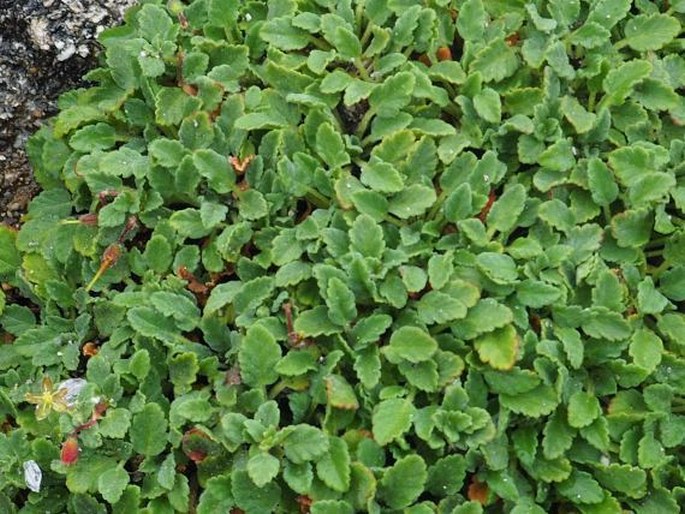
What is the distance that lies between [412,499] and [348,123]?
1.35m

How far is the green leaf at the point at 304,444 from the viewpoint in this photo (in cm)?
263

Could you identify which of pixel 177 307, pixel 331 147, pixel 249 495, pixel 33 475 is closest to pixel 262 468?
pixel 249 495

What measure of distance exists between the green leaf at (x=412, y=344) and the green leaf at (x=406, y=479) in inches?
11.9

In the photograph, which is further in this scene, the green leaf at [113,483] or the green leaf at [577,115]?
the green leaf at [577,115]

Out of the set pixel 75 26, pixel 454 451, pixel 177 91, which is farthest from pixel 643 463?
pixel 75 26

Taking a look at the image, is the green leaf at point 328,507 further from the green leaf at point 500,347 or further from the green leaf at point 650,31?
the green leaf at point 650,31

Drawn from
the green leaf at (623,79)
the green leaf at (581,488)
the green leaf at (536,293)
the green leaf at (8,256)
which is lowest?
the green leaf at (581,488)

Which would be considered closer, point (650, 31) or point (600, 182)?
point (600, 182)

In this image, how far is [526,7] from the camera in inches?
128

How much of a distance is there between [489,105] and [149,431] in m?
1.55

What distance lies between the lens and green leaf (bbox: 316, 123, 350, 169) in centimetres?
302

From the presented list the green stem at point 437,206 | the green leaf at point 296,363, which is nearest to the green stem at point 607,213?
the green stem at point 437,206

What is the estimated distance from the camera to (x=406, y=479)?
8.65 feet

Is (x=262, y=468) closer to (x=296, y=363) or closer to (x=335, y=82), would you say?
(x=296, y=363)
